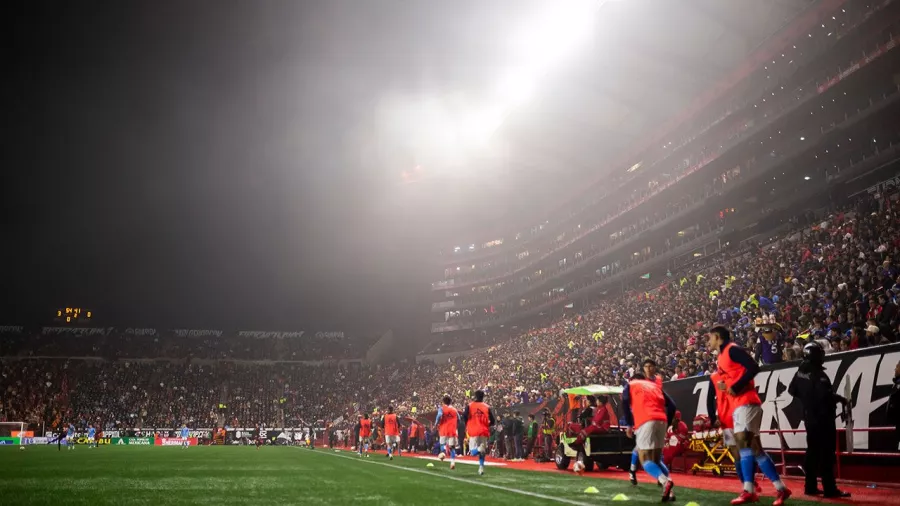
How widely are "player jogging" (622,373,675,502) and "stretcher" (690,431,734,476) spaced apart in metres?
6.22

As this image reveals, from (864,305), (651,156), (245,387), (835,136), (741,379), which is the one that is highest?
(651,156)

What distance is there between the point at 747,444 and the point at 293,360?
66773 mm

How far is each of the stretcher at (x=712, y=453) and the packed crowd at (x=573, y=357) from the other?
2.39m

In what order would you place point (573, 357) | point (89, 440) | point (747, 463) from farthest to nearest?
1. point (89, 440)
2. point (573, 357)
3. point (747, 463)

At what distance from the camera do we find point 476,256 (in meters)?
90.1

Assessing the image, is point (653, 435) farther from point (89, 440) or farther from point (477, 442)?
point (89, 440)

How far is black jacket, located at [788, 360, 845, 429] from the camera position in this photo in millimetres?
9164

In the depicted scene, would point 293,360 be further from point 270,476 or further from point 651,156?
point 270,476

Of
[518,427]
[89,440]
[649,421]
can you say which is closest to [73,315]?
[89,440]

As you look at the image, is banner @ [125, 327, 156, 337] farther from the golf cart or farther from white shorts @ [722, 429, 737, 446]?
white shorts @ [722, 429, 737, 446]

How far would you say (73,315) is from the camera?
6588 cm

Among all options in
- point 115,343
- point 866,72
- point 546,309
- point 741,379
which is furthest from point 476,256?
point 741,379

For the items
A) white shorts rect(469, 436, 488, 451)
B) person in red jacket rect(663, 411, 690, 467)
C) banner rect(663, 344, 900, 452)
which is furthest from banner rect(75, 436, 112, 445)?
A: banner rect(663, 344, 900, 452)

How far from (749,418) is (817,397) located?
7.36ft
